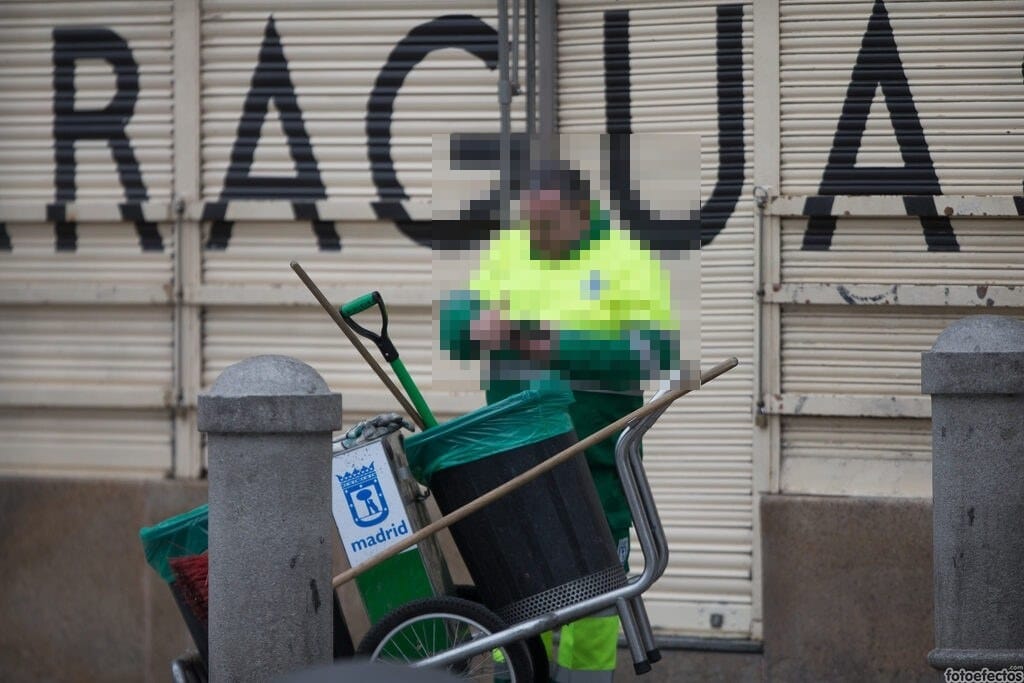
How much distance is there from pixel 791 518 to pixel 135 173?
12.2ft

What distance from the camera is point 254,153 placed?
8008mm

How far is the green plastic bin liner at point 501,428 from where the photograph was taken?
5.17 metres

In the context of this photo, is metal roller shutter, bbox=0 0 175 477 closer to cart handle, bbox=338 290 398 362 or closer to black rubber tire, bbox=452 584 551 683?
cart handle, bbox=338 290 398 362

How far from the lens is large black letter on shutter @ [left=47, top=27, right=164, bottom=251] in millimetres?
8125

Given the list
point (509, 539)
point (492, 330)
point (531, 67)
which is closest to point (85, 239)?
point (531, 67)

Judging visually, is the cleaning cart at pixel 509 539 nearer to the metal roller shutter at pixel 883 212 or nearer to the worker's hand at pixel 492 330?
the worker's hand at pixel 492 330

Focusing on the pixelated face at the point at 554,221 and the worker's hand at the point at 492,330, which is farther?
the pixelated face at the point at 554,221

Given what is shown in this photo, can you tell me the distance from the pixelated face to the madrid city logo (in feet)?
3.53

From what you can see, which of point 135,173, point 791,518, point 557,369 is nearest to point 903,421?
point 791,518

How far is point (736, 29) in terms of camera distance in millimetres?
7547

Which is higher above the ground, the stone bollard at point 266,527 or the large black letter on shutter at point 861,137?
the large black letter on shutter at point 861,137

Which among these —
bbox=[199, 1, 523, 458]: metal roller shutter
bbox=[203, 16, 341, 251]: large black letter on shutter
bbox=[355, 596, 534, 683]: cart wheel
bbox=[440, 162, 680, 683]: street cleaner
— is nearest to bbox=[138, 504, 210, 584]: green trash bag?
bbox=[355, 596, 534, 683]: cart wheel

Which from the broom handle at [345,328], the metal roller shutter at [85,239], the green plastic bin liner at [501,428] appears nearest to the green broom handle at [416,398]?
the broom handle at [345,328]

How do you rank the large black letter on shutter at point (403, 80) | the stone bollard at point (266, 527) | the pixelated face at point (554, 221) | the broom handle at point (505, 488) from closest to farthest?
the stone bollard at point (266, 527), the broom handle at point (505, 488), the pixelated face at point (554, 221), the large black letter on shutter at point (403, 80)
